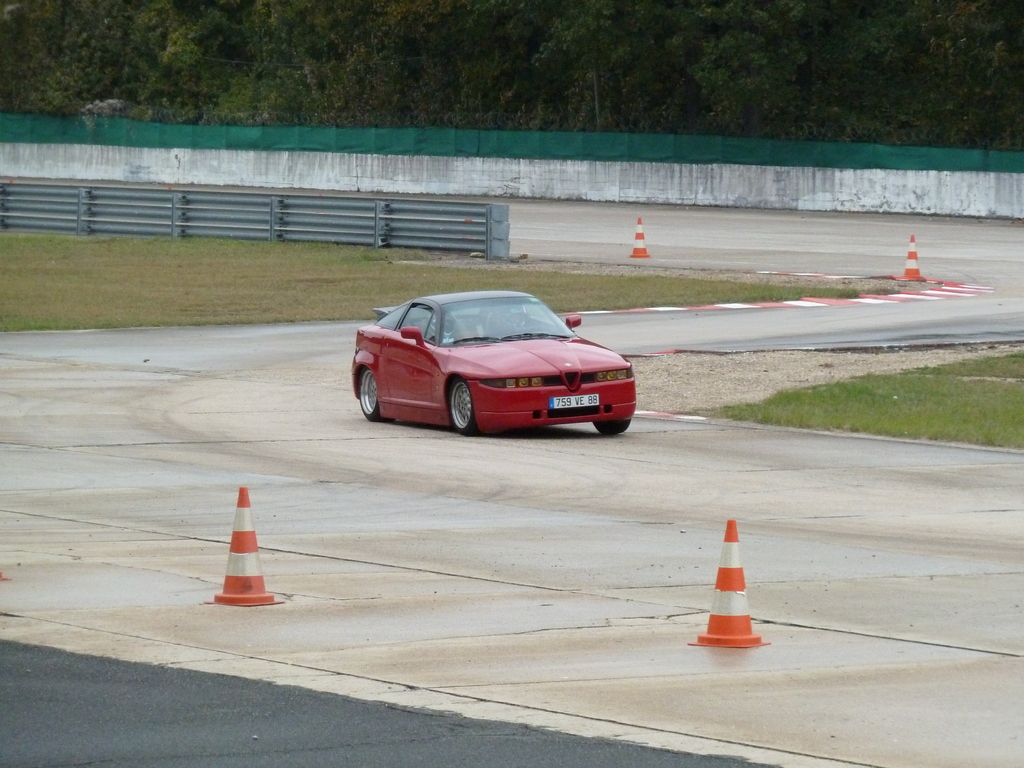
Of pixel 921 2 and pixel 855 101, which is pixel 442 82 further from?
pixel 921 2

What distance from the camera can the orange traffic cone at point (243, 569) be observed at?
930 centimetres

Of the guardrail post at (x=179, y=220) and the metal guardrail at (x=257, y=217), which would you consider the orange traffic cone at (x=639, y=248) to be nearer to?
the metal guardrail at (x=257, y=217)

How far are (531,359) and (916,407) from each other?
13.8ft

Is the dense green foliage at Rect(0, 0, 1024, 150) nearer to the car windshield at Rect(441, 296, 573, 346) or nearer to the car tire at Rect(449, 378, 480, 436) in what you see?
the car windshield at Rect(441, 296, 573, 346)

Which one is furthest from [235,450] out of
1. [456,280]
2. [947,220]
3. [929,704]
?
[947,220]

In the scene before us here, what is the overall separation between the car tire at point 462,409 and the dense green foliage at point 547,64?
41.9 metres

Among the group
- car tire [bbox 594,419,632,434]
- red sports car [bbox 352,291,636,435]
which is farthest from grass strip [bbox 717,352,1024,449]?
red sports car [bbox 352,291,636,435]

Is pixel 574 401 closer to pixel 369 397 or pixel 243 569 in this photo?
pixel 369 397

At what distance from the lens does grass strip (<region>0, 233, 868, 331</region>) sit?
2920 centimetres

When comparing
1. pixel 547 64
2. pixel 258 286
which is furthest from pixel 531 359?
pixel 547 64

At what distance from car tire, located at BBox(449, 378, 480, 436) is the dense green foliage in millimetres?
41930

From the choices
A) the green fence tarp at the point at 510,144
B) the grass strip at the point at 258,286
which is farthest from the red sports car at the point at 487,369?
the green fence tarp at the point at 510,144

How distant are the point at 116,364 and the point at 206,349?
1977 mm

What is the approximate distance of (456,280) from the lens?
33188mm
